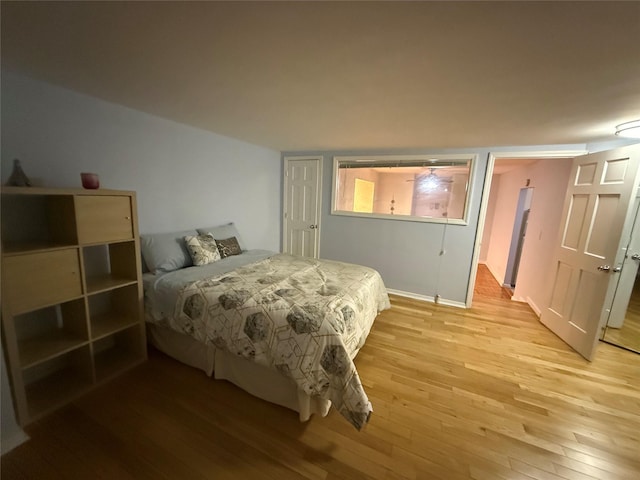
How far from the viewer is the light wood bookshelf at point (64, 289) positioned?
4.68 ft

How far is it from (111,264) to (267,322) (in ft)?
4.98

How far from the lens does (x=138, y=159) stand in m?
2.33

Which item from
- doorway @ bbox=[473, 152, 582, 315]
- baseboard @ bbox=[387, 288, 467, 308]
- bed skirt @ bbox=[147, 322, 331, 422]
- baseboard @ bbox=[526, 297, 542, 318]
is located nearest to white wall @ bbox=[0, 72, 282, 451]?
bed skirt @ bbox=[147, 322, 331, 422]

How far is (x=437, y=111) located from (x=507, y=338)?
2.52 metres

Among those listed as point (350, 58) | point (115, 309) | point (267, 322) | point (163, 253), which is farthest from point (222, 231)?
point (350, 58)

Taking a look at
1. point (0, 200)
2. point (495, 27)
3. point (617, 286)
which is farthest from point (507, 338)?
point (0, 200)

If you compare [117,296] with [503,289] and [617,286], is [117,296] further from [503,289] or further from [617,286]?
[503,289]

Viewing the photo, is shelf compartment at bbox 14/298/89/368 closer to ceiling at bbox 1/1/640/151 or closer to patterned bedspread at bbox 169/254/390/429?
patterned bedspread at bbox 169/254/390/429

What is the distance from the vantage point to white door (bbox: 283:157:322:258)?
13.4 ft

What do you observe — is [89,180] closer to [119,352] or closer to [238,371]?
[119,352]

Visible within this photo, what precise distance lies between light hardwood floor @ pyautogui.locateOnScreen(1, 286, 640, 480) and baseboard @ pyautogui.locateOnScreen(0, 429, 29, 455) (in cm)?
4

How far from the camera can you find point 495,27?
99 cm

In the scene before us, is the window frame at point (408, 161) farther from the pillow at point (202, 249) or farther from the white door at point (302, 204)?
the pillow at point (202, 249)

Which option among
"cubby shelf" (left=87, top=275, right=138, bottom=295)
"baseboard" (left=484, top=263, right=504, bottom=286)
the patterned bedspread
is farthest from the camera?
"baseboard" (left=484, top=263, right=504, bottom=286)
